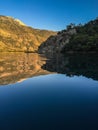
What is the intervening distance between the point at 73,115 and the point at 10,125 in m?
4.92

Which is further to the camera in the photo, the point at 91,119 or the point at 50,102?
the point at 50,102

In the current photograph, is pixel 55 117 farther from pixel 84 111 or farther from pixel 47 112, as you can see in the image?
pixel 84 111

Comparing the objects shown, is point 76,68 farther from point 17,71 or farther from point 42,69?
point 17,71

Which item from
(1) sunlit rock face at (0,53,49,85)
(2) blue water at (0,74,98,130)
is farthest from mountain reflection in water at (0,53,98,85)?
(2) blue water at (0,74,98,130)

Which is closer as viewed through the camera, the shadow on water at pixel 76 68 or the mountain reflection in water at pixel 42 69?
the mountain reflection in water at pixel 42 69

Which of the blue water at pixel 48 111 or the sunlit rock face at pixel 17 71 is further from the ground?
the blue water at pixel 48 111

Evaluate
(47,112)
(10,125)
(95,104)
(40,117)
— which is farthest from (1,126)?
(95,104)

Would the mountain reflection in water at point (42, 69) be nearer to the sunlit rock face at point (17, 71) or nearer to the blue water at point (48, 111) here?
the sunlit rock face at point (17, 71)

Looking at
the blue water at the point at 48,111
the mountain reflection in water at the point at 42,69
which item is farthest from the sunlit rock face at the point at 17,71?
the blue water at the point at 48,111

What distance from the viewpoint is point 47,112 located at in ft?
59.1

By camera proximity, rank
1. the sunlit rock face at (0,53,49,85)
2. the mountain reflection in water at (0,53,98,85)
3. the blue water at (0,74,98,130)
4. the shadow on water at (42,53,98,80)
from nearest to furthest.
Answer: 1. the blue water at (0,74,98,130)
2. the sunlit rock face at (0,53,49,85)
3. the mountain reflection in water at (0,53,98,85)
4. the shadow on water at (42,53,98,80)

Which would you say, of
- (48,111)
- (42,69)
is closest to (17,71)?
(42,69)

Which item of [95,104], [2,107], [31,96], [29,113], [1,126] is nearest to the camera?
[1,126]

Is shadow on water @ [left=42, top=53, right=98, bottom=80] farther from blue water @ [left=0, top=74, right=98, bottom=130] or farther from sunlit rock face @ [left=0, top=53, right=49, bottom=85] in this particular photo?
blue water @ [left=0, top=74, right=98, bottom=130]
